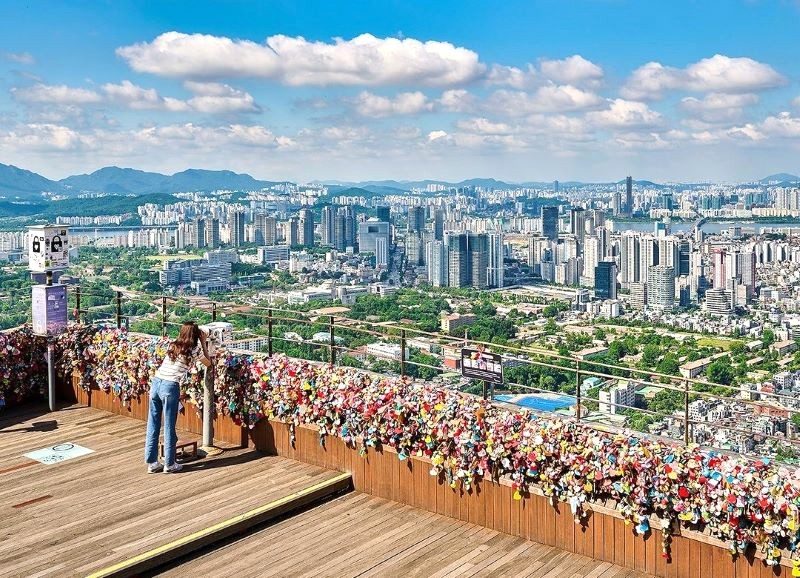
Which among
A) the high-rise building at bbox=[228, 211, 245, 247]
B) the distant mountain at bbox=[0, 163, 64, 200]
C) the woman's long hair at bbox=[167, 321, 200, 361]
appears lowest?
the woman's long hair at bbox=[167, 321, 200, 361]

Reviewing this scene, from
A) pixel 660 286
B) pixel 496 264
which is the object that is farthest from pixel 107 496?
pixel 496 264

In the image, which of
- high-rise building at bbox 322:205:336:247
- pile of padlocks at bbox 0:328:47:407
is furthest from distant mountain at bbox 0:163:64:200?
pile of padlocks at bbox 0:328:47:407

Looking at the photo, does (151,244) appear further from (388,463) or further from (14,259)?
(388,463)

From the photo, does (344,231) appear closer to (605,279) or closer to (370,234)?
(370,234)

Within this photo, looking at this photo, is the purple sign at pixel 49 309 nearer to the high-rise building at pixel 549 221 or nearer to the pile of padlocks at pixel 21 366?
the pile of padlocks at pixel 21 366

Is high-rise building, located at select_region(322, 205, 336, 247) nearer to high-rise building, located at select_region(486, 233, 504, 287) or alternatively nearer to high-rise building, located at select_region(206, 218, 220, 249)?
high-rise building, located at select_region(206, 218, 220, 249)

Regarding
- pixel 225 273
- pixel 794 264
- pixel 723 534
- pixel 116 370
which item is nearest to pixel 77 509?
pixel 116 370
